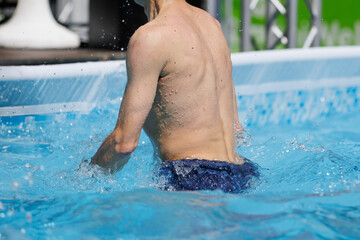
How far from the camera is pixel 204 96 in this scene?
244 cm

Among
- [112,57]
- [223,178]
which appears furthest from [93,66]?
[223,178]

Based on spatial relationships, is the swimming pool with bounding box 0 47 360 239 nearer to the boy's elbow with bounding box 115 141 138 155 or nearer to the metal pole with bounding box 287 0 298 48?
the boy's elbow with bounding box 115 141 138 155

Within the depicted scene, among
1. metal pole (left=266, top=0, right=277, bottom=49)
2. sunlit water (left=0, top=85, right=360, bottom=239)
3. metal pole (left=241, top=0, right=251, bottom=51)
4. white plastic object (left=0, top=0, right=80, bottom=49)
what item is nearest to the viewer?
sunlit water (left=0, top=85, right=360, bottom=239)

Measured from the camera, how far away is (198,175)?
2.44m

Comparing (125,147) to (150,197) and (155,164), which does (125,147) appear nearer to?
(150,197)

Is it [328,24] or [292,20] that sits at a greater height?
[292,20]

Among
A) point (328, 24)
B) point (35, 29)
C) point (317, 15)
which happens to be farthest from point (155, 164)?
point (328, 24)

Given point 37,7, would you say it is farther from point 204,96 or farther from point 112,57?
point 204,96

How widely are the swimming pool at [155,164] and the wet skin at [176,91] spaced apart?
203mm

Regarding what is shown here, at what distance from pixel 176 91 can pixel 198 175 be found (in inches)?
14.5

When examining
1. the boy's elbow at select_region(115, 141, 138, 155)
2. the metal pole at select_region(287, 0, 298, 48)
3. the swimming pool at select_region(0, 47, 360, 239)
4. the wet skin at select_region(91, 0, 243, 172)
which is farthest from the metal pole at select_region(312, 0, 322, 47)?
the boy's elbow at select_region(115, 141, 138, 155)

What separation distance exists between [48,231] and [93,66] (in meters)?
2.11

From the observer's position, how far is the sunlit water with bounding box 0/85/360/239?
84.7 inches

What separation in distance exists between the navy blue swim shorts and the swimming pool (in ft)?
0.17
